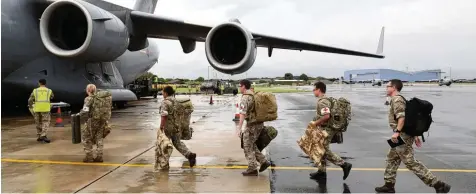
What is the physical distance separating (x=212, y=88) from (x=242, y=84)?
132ft

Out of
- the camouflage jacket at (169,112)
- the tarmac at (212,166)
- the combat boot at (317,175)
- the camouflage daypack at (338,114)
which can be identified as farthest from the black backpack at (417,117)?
the camouflage jacket at (169,112)

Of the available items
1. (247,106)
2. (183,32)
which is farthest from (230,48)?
(247,106)

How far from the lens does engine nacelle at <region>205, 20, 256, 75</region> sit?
1267cm

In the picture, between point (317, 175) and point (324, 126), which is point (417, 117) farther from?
point (317, 175)

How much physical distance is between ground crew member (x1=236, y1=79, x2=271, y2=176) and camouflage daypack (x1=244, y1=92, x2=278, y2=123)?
2.4 inches

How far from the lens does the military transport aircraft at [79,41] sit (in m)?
11.9

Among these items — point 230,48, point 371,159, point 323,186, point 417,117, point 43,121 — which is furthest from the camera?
point 230,48

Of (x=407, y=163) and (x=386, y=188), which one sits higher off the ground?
(x=407, y=163)

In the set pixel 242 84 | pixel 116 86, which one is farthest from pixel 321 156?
pixel 116 86

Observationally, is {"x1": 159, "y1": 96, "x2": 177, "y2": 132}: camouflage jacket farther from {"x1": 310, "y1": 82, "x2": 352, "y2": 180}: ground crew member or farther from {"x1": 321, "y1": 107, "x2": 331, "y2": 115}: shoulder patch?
{"x1": 321, "y1": 107, "x2": 331, "y2": 115}: shoulder patch

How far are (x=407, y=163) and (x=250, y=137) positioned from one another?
216cm

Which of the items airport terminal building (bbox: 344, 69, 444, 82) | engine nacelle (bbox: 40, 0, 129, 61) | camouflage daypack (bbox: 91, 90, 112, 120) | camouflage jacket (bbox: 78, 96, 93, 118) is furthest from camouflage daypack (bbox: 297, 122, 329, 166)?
airport terminal building (bbox: 344, 69, 444, 82)

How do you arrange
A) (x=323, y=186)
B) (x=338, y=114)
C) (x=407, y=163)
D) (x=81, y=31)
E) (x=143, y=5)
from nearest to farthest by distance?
(x=407, y=163) < (x=323, y=186) < (x=338, y=114) < (x=81, y=31) < (x=143, y=5)

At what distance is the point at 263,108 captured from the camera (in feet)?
21.4
